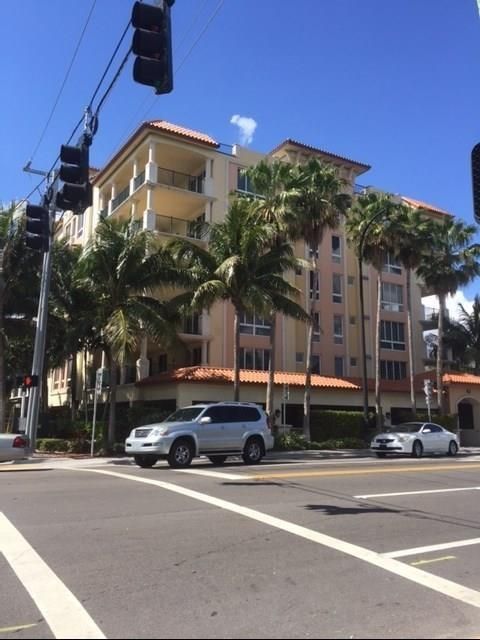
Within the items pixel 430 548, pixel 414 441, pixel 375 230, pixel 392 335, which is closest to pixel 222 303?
pixel 375 230

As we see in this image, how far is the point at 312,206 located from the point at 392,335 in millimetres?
17251

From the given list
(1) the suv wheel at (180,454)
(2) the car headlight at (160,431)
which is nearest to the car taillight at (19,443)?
(2) the car headlight at (160,431)

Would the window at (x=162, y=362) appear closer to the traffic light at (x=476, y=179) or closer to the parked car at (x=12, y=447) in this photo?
the parked car at (x=12, y=447)

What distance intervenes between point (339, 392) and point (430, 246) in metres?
10.2

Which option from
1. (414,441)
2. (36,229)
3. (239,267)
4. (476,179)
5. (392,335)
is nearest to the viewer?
(476,179)

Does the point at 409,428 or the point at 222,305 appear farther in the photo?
the point at 222,305

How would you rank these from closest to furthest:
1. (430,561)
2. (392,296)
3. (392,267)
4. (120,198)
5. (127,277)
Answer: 1. (430,561)
2. (127,277)
3. (120,198)
4. (392,296)
5. (392,267)

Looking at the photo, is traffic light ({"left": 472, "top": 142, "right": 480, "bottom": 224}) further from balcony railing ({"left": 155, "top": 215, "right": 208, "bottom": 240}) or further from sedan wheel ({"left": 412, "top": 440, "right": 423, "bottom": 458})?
balcony railing ({"left": 155, "top": 215, "right": 208, "bottom": 240})

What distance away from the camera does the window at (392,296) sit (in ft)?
144

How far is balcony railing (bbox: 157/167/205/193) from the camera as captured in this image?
3830 centimetres

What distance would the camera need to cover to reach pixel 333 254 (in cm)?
4269

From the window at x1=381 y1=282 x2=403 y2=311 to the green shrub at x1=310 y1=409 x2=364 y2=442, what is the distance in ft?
44.1

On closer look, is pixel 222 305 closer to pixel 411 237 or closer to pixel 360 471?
pixel 411 237

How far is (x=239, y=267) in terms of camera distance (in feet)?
87.9
